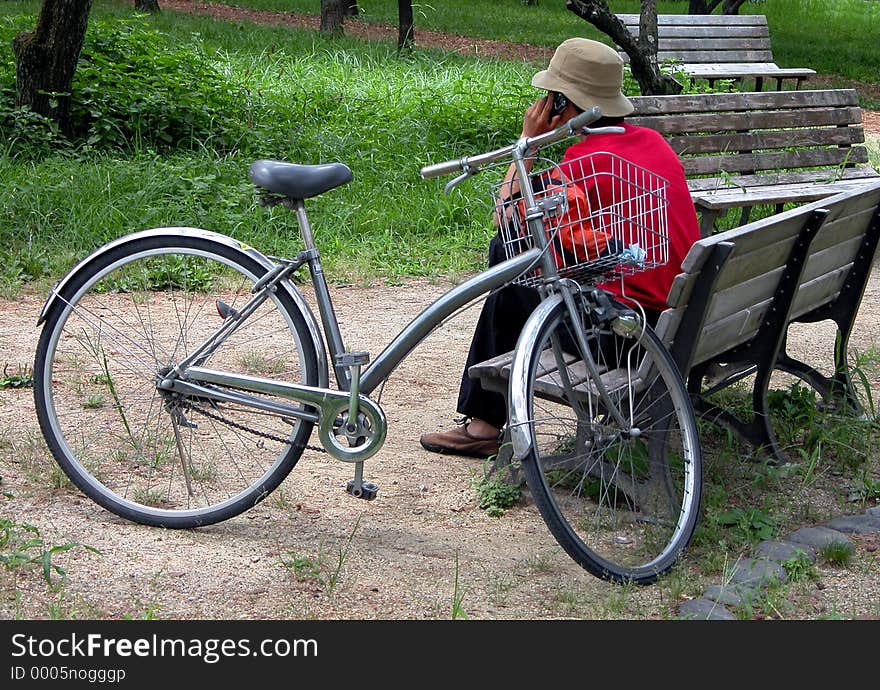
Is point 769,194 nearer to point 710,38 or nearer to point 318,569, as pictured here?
point 318,569

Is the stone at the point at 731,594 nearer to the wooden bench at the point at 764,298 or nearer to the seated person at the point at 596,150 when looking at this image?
the wooden bench at the point at 764,298

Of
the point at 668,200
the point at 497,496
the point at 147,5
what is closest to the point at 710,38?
the point at 668,200

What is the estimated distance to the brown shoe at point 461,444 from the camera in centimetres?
438

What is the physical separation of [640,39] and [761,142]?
13.1 ft

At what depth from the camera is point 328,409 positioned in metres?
3.50

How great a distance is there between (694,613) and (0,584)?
1852 mm

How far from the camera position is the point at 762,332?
4.21 metres

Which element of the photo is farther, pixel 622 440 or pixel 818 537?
pixel 818 537

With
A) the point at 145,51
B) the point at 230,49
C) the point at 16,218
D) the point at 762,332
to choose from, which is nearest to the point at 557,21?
the point at 230,49

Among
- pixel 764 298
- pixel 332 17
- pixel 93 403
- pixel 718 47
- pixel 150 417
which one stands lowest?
pixel 93 403

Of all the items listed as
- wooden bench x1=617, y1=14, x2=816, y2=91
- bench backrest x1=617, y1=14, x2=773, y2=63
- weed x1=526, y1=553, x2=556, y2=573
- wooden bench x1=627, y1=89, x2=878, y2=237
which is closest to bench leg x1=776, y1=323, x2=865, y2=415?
wooden bench x1=627, y1=89, x2=878, y2=237

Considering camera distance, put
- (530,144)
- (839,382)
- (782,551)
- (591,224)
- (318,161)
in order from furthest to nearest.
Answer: (318,161), (839,382), (782,551), (591,224), (530,144)

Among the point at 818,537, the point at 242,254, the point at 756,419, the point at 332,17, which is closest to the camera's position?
the point at 242,254

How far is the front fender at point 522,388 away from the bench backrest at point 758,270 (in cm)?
50
